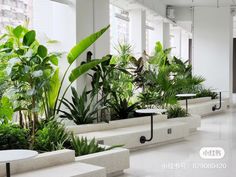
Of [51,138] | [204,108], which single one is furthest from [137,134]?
[204,108]

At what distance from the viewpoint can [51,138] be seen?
5.30 meters

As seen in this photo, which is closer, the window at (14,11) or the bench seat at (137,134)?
the bench seat at (137,134)

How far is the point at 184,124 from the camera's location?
317 inches

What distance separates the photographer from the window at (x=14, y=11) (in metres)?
7.31

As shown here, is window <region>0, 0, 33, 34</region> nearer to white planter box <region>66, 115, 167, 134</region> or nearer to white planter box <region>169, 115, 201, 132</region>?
white planter box <region>66, 115, 167, 134</region>

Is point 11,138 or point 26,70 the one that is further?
point 26,70

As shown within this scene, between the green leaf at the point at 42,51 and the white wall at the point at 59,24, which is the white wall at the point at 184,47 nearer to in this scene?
the white wall at the point at 59,24

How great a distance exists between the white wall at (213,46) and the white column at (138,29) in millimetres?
3027

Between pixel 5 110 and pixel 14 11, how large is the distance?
10.6ft

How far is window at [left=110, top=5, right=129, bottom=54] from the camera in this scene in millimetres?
11898

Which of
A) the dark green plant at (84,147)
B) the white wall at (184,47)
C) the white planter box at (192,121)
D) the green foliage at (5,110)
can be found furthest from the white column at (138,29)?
the white wall at (184,47)

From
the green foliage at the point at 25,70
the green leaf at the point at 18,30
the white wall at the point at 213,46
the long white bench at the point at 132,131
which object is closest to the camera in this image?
the green foliage at the point at 25,70

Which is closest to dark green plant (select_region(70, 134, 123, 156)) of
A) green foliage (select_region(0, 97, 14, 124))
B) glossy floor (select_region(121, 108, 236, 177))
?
glossy floor (select_region(121, 108, 236, 177))

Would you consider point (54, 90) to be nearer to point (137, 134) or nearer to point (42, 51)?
point (42, 51)
